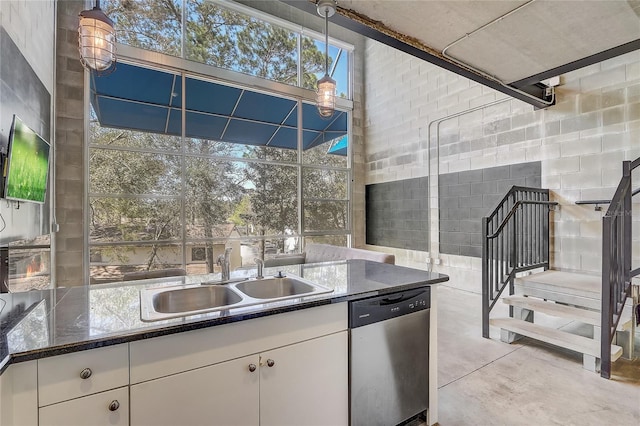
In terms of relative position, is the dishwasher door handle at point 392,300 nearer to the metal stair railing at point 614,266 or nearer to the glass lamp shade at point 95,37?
the metal stair railing at point 614,266

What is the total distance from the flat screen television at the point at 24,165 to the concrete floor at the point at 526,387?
331 cm

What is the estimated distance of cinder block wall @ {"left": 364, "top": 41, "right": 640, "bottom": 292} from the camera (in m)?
3.55

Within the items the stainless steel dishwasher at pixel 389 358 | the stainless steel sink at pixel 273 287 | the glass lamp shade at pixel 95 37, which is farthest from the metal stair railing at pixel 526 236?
the glass lamp shade at pixel 95 37

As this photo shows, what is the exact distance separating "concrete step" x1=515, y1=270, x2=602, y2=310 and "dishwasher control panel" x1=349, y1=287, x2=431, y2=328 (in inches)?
78.9

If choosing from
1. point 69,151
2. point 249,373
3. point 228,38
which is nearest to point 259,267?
point 249,373

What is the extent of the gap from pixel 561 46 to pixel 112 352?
3764mm

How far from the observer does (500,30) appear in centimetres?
247

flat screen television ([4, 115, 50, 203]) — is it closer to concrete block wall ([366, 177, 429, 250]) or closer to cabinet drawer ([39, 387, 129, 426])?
cabinet drawer ([39, 387, 129, 426])

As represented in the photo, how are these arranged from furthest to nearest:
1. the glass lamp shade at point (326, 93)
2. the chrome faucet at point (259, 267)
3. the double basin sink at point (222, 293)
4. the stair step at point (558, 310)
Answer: the glass lamp shade at point (326, 93), the stair step at point (558, 310), the chrome faucet at point (259, 267), the double basin sink at point (222, 293)

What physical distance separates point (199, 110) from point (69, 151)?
1.96 metres

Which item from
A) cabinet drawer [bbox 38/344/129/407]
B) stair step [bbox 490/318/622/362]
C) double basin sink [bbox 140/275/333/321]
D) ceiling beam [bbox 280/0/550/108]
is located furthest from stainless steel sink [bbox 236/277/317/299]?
stair step [bbox 490/318/622/362]

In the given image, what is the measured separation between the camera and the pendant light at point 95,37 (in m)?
2.09

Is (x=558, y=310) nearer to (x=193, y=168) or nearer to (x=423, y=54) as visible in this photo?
(x=423, y=54)

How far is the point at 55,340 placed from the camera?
3.41ft
